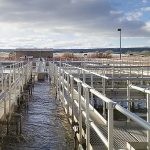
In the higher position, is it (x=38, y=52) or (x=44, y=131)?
(x=38, y=52)

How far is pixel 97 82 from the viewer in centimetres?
1822

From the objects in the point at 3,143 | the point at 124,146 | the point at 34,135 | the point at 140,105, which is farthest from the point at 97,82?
the point at 124,146

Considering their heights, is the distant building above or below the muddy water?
above

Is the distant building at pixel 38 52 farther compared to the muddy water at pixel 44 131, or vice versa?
the distant building at pixel 38 52

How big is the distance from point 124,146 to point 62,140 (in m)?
2.94

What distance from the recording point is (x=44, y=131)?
35.0 ft

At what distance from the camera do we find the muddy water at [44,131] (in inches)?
353

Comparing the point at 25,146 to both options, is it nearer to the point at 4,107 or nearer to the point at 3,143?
the point at 3,143

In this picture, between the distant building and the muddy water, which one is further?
the distant building

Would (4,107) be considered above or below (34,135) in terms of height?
above

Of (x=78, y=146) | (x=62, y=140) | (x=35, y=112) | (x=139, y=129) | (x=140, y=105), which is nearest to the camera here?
(x=78, y=146)

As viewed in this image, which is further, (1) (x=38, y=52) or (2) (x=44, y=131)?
(1) (x=38, y=52)

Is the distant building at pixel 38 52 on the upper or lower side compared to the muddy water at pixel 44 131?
upper

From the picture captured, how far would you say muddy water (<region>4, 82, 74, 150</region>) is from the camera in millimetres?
8969
